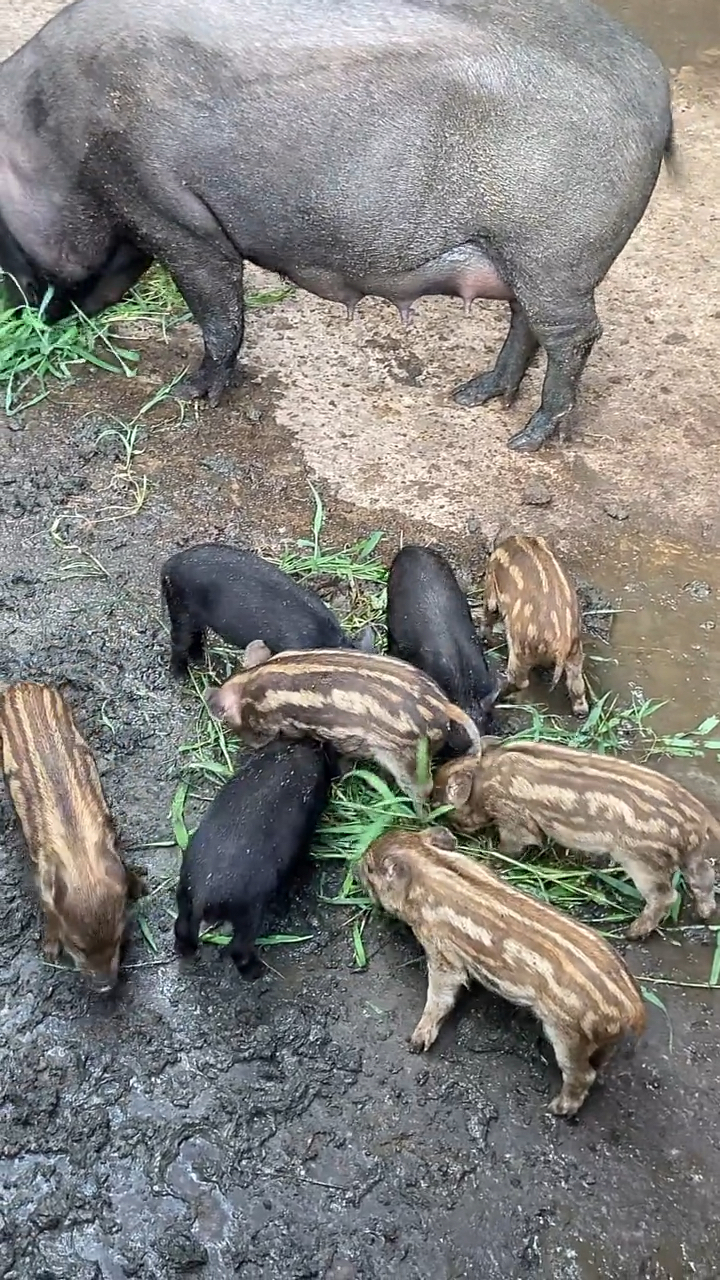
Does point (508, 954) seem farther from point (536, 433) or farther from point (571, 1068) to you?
point (536, 433)

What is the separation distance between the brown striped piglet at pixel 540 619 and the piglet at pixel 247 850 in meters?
0.65

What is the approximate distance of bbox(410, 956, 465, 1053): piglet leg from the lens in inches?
87.0

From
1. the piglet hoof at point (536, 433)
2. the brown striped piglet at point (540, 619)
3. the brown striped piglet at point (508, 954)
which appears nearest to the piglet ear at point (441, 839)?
the brown striped piglet at point (508, 954)

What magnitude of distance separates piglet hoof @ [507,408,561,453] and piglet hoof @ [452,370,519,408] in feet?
0.59

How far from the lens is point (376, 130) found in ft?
10.2

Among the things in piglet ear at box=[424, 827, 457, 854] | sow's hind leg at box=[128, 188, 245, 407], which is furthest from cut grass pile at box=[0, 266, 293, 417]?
piglet ear at box=[424, 827, 457, 854]

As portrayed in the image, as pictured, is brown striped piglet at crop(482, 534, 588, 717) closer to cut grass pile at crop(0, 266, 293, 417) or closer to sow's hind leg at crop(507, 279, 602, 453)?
sow's hind leg at crop(507, 279, 602, 453)

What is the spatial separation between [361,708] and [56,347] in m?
2.12

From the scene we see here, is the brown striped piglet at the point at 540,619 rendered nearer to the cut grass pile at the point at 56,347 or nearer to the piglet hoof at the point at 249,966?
the piglet hoof at the point at 249,966

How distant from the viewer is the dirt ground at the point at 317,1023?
201 centimetres

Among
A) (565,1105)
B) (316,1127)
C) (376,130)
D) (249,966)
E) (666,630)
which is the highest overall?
(376,130)

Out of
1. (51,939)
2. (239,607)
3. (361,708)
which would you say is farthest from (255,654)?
(51,939)

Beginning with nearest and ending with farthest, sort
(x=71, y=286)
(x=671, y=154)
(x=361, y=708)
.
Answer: (x=361, y=708), (x=671, y=154), (x=71, y=286)

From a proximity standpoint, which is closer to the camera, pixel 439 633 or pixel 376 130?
pixel 439 633
